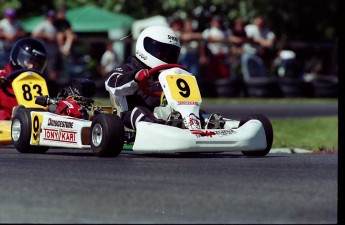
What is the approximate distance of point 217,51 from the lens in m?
23.2

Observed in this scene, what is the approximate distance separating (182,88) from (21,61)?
266 centimetres

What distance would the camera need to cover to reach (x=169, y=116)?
998 cm

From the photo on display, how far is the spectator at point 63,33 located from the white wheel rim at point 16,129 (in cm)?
1037

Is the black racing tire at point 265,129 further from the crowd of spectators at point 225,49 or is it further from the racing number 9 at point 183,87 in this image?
the crowd of spectators at point 225,49

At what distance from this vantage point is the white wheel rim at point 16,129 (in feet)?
34.5

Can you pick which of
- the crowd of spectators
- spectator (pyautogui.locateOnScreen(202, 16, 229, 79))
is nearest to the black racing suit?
the crowd of spectators

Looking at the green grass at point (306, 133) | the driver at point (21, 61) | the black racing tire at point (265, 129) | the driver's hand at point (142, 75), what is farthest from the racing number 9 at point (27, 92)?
the green grass at point (306, 133)

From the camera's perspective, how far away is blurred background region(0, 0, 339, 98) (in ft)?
73.5

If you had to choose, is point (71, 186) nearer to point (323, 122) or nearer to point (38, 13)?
point (323, 122)

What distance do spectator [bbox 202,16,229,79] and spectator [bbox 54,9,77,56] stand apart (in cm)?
300

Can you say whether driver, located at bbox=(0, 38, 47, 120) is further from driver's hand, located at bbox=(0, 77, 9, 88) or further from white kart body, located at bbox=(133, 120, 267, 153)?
white kart body, located at bbox=(133, 120, 267, 153)

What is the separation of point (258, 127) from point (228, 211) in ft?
11.2

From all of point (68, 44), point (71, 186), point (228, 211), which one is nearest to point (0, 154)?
point (71, 186)

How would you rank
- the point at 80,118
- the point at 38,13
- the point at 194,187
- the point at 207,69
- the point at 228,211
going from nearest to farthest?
1. the point at 228,211
2. the point at 194,187
3. the point at 80,118
4. the point at 207,69
5. the point at 38,13
